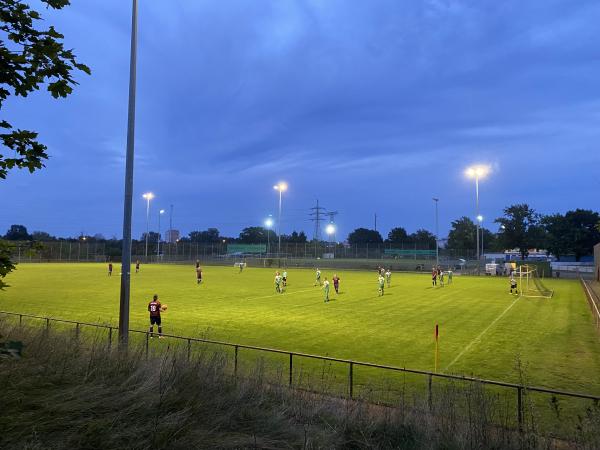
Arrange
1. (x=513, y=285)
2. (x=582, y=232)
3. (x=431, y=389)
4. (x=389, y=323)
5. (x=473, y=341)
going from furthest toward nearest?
(x=582, y=232) → (x=513, y=285) → (x=389, y=323) → (x=473, y=341) → (x=431, y=389)

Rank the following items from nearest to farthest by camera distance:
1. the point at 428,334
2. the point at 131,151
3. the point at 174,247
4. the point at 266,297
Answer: the point at 131,151 < the point at 428,334 < the point at 266,297 < the point at 174,247

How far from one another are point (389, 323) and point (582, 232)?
3758 inches

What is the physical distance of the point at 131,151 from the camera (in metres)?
11.8

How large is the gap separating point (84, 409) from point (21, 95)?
11.5 feet

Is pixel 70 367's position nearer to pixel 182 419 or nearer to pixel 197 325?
pixel 182 419

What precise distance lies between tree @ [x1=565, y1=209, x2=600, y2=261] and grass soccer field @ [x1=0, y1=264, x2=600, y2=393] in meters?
73.6

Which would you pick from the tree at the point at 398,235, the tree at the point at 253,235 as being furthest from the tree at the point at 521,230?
the tree at the point at 253,235

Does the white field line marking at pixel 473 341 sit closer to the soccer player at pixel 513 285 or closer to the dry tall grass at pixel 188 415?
the dry tall grass at pixel 188 415

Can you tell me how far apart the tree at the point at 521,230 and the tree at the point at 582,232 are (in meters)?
6.83

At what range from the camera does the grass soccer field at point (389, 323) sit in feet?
47.4

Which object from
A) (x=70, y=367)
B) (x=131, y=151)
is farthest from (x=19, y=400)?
(x=131, y=151)

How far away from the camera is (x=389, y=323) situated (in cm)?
2147

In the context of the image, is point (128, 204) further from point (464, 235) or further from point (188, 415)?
point (464, 235)

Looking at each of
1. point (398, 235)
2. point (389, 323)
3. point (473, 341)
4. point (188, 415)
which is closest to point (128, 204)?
point (188, 415)
